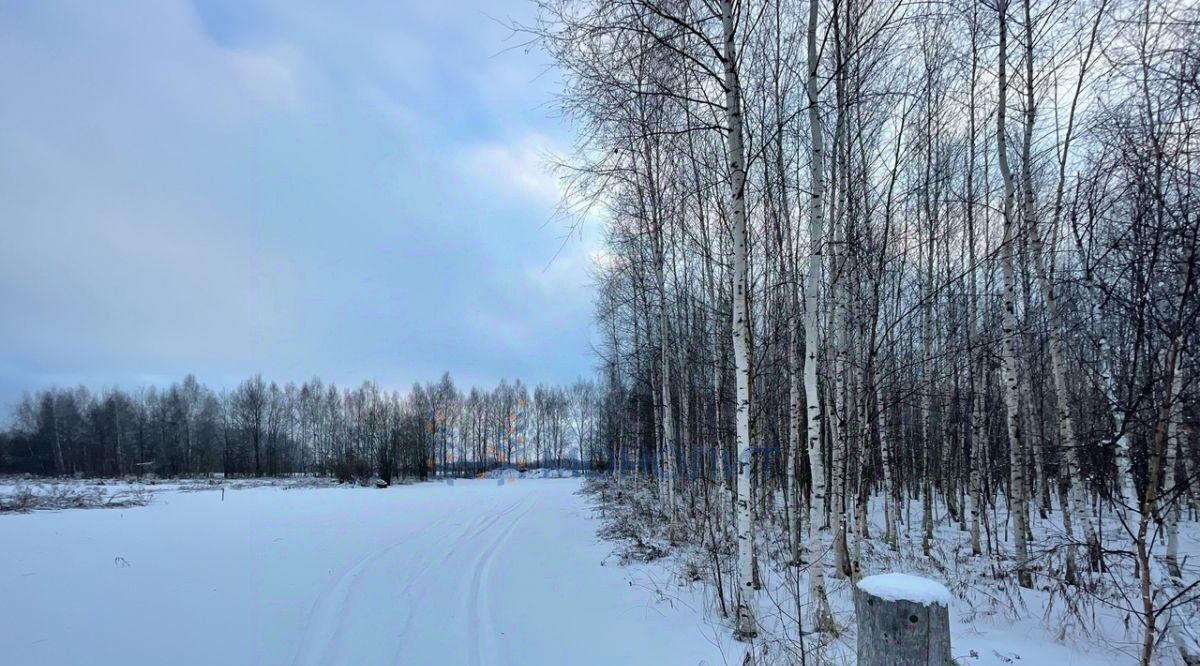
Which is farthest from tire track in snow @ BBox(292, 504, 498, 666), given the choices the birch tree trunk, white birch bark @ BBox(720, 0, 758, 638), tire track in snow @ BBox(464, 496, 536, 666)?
the birch tree trunk

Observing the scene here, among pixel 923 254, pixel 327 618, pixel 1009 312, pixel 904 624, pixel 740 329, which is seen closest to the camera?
pixel 904 624

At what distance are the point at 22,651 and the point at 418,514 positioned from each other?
11251mm

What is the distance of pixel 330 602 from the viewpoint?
6188 millimetres

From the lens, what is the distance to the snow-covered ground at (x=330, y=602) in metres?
4.79

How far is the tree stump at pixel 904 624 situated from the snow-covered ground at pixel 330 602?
3097mm

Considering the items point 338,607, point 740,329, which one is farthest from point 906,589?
point 338,607

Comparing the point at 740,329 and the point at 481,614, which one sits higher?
the point at 740,329

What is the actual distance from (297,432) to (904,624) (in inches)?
3093

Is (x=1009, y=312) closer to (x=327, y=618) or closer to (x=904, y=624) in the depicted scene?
(x=904, y=624)

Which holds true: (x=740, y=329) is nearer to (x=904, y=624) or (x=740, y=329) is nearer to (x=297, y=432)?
(x=904, y=624)

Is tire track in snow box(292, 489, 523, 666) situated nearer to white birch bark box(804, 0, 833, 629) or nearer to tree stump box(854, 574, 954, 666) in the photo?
white birch bark box(804, 0, 833, 629)

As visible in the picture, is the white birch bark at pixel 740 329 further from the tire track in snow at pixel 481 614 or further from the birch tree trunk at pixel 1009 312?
the birch tree trunk at pixel 1009 312

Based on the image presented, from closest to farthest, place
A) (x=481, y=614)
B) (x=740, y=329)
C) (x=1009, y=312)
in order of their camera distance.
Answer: (x=740, y=329) → (x=481, y=614) → (x=1009, y=312)

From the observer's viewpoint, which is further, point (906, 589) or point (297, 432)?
point (297, 432)
